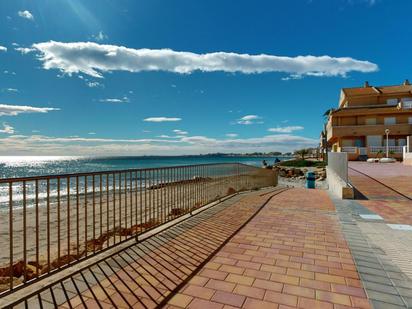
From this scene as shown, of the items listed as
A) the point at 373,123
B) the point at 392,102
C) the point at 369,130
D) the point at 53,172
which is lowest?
the point at 53,172

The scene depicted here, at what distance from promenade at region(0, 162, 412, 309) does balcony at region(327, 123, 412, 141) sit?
28.2 meters

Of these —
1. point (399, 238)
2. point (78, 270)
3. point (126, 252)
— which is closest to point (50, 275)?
point (78, 270)

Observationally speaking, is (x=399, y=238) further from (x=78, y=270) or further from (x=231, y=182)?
(x=231, y=182)

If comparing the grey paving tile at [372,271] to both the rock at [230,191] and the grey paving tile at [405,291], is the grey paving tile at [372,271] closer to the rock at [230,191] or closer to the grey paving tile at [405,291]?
the grey paving tile at [405,291]

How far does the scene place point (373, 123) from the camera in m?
30.8

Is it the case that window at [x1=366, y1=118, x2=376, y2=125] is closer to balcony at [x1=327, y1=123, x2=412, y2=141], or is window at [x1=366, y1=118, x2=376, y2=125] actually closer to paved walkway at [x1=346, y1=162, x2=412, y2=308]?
balcony at [x1=327, y1=123, x2=412, y2=141]

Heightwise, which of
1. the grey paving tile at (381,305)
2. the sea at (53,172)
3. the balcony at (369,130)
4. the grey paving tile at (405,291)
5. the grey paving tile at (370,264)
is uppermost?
the balcony at (369,130)

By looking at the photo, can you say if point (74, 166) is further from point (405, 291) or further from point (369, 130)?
point (405, 291)

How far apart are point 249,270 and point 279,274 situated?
0.33m

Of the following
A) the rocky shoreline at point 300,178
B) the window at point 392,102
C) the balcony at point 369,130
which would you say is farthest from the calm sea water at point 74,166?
the window at point 392,102

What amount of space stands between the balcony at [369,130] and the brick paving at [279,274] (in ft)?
95.6

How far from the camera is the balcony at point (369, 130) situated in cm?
2844

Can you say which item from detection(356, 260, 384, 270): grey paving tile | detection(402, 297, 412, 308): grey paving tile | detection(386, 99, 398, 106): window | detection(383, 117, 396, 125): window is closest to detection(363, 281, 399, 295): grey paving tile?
detection(402, 297, 412, 308): grey paving tile

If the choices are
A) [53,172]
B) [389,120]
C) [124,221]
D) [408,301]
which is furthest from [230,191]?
[53,172]
